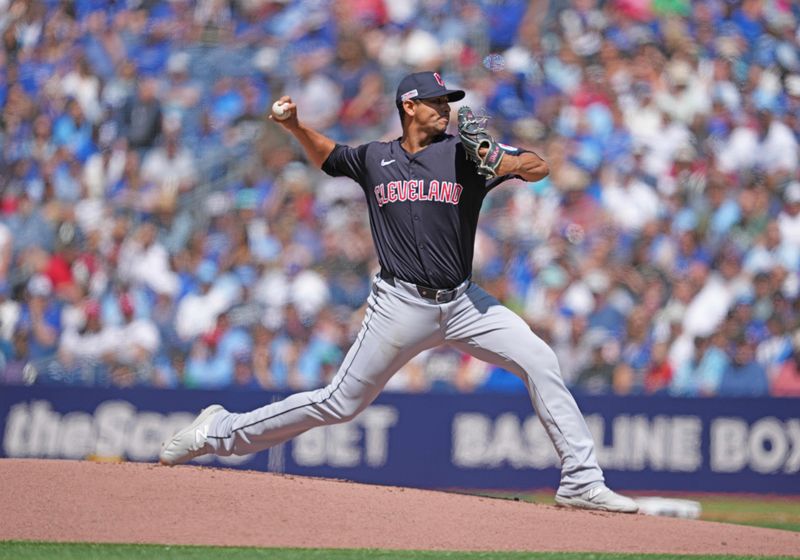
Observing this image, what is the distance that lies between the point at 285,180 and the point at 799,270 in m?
4.85

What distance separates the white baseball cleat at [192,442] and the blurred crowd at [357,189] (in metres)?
3.66

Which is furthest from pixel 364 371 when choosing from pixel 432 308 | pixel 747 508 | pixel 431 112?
pixel 747 508

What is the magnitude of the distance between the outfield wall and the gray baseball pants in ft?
13.0

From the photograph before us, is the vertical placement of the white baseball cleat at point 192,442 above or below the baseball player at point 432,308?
below

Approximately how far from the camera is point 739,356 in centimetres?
1071

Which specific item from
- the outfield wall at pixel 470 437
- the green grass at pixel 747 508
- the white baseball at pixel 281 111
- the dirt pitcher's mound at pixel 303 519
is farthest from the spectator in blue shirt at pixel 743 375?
the white baseball at pixel 281 111

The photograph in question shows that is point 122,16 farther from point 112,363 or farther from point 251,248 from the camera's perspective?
point 112,363

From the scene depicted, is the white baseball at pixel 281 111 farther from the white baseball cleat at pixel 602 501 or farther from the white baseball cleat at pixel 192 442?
the white baseball cleat at pixel 602 501

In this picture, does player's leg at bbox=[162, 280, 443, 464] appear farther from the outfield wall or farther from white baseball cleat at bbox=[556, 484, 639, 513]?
the outfield wall

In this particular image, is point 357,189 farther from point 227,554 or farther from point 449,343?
point 227,554

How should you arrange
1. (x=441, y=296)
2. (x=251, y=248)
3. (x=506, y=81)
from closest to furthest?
(x=441, y=296), (x=251, y=248), (x=506, y=81)

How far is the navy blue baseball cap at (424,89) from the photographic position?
6121 mm

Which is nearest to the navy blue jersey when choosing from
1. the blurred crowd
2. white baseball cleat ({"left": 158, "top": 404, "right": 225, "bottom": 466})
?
white baseball cleat ({"left": 158, "top": 404, "right": 225, "bottom": 466})

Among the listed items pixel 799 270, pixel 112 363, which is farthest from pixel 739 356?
pixel 112 363
